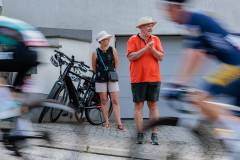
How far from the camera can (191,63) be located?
17.6 feet

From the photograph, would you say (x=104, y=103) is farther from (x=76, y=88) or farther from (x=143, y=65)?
(x=143, y=65)

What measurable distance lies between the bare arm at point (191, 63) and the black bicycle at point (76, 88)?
7846mm

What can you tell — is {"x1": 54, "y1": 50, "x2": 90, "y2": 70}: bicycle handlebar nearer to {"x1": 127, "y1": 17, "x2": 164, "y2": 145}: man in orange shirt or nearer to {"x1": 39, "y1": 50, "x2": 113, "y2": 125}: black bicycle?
{"x1": 39, "y1": 50, "x2": 113, "y2": 125}: black bicycle

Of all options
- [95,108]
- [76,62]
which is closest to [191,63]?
[95,108]

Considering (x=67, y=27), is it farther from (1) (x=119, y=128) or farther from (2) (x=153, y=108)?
(2) (x=153, y=108)

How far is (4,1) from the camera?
15.9 meters

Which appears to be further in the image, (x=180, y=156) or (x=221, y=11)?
(x=221, y=11)

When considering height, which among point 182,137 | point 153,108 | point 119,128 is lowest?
point 119,128

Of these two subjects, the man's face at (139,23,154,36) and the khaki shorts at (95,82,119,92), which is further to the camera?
the khaki shorts at (95,82,119,92)

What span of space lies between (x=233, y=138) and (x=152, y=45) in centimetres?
529

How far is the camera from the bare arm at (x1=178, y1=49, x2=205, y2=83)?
532 cm

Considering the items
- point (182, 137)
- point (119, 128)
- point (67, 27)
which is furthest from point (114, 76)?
point (182, 137)

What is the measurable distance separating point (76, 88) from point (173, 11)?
8.89m

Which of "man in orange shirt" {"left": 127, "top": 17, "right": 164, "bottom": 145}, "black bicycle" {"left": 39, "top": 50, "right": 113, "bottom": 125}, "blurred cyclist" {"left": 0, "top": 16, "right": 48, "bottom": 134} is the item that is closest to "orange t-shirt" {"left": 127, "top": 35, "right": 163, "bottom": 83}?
"man in orange shirt" {"left": 127, "top": 17, "right": 164, "bottom": 145}
